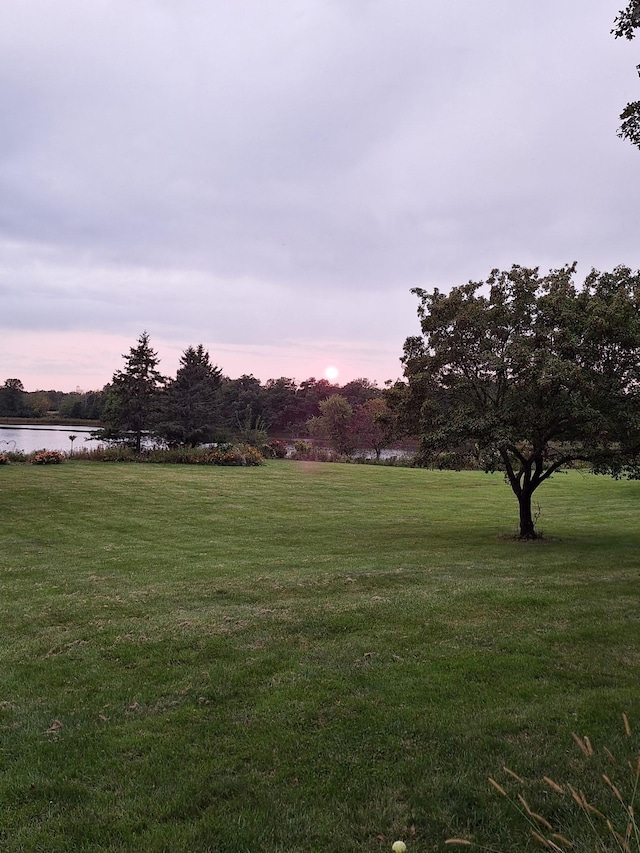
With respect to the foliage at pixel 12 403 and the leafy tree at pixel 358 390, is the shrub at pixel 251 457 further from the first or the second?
the foliage at pixel 12 403

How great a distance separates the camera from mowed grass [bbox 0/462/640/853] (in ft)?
9.22

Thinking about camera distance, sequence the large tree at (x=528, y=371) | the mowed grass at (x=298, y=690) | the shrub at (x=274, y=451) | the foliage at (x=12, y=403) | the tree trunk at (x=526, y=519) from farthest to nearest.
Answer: the foliage at (x=12, y=403)
the shrub at (x=274, y=451)
the tree trunk at (x=526, y=519)
the large tree at (x=528, y=371)
the mowed grass at (x=298, y=690)

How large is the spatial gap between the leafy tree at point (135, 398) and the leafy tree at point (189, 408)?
0.91m

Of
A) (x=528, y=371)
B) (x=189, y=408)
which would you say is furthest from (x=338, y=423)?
(x=528, y=371)

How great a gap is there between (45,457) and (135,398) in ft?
26.0

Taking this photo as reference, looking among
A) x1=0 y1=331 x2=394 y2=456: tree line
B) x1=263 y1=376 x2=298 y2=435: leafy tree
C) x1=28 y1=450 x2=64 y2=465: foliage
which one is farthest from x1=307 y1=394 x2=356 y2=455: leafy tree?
x1=263 y1=376 x2=298 y2=435: leafy tree

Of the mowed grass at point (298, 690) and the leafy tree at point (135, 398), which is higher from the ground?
the leafy tree at point (135, 398)

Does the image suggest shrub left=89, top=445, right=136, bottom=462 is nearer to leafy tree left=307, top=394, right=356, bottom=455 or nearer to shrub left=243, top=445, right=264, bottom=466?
shrub left=243, top=445, right=264, bottom=466

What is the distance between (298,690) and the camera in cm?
421

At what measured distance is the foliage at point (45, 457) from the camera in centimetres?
2455

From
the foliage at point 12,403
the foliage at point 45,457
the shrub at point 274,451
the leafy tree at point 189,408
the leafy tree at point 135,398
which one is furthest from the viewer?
the foliage at point 12,403

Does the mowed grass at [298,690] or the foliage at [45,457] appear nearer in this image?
the mowed grass at [298,690]

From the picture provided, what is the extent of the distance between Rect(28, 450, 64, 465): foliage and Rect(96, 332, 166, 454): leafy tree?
18.0 feet

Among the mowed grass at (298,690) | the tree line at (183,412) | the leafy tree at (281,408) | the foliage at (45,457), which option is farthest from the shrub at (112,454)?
the leafy tree at (281,408)
